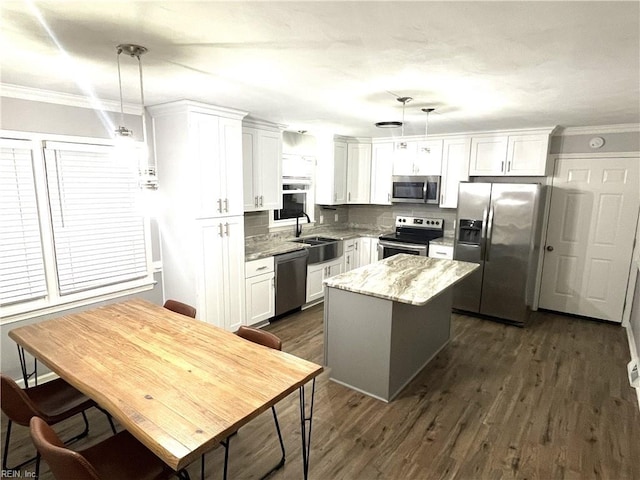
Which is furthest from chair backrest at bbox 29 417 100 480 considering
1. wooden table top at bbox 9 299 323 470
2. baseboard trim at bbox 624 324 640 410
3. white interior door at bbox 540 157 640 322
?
white interior door at bbox 540 157 640 322

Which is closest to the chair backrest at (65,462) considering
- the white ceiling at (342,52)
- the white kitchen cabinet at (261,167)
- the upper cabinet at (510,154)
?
the white ceiling at (342,52)

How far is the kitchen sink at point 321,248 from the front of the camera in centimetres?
479

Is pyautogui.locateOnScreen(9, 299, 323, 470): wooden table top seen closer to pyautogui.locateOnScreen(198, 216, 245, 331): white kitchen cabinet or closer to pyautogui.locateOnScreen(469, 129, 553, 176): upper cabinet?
pyautogui.locateOnScreen(198, 216, 245, 331): white kitchen cabinet

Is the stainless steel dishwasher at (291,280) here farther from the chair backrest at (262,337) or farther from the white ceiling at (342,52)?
the chair backrest at (262,337)

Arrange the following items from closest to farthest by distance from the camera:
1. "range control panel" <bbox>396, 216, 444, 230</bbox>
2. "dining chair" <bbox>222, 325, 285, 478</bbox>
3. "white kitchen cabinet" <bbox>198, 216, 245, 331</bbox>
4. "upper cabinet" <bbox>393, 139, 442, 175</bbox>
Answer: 1. "dining chair" <bbox>222, 325, 285, 478</bbox>
2. "white kitchen cabinet" <bbox>198, 216, 245, 331</bbox>
3. "upper cabinet" <bbox>393, 139, 442, 175</bbox>
4. "range control panel" <bbox>396, 216, 444, 230</bbox>

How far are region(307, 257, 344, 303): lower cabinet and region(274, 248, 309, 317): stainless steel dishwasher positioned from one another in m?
0.11

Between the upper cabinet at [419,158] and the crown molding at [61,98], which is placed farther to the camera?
the upper cabinet at [419,158]

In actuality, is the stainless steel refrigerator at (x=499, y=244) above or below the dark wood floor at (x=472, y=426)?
above

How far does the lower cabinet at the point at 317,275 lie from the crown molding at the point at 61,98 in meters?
2.70

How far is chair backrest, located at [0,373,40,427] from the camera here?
1730 mm

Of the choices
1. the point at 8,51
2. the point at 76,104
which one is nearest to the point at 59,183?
the point at 76,104

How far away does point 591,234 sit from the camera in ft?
14.8

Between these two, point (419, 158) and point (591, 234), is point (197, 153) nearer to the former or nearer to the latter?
point (419, 158)

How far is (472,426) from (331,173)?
3.78 m
